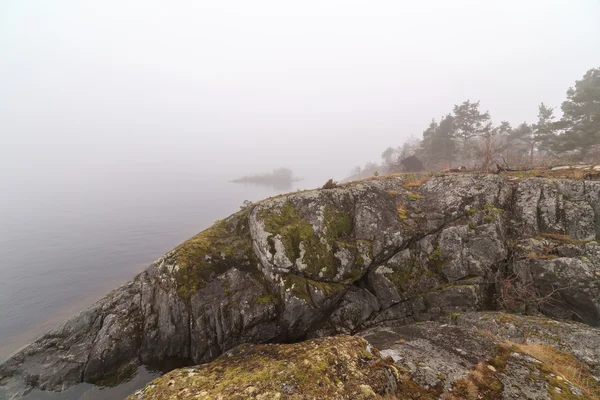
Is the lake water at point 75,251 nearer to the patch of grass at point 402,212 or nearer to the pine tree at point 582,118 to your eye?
the patch of grass at point 402,212

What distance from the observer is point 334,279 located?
12.8m

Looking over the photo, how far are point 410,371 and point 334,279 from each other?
6365 millimetres

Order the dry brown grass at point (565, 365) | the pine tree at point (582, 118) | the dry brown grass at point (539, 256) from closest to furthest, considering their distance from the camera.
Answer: the dry brown grass at point (565, 365), the dry brown grass at point (539, 256), the pine tree at point (582, 118)

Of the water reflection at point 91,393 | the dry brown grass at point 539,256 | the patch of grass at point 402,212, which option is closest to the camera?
the water reflection at point 91,393

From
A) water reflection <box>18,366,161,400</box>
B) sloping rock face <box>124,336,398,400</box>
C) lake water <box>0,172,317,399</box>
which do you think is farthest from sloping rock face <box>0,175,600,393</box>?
sloping rock face <box>124,336,398,400</box>

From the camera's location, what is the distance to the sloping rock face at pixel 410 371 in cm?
530

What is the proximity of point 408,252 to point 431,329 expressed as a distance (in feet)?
16.7

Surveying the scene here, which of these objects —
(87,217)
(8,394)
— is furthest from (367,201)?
(87,217)

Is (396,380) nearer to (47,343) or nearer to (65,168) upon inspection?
(47,343)

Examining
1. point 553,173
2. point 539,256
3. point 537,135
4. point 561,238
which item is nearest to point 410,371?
point 539,256

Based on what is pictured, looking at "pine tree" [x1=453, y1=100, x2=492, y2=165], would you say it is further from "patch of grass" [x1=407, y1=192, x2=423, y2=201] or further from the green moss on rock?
the green moss on rock

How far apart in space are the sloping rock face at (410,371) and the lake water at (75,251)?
845 centimetres

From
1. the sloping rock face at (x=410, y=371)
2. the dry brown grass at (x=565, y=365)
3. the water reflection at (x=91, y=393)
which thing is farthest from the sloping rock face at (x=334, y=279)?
the dry brown grass at (x=565, y=365)

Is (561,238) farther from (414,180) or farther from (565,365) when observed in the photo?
(414,180)
